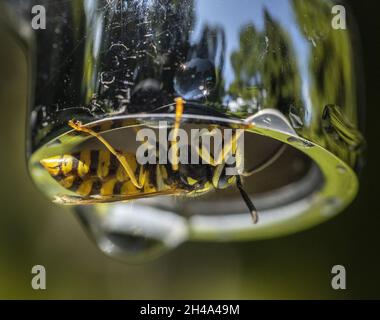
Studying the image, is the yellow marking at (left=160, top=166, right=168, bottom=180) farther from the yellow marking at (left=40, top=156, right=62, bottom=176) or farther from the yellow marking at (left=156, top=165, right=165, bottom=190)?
the yellow marking at (left=40, top=156, right=62, bottom=176)

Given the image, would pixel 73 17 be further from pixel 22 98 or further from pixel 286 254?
pixel 286 254

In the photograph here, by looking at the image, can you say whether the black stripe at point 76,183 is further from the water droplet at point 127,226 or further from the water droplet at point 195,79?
the water droplet at point 127,226

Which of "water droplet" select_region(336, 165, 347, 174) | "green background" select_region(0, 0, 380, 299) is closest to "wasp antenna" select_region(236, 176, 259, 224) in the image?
"water droplet" select_region(336, 165, 347, 174)

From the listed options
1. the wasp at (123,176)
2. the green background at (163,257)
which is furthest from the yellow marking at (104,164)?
the green background at (163,257)

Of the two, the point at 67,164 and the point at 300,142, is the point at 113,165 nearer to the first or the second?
the point at 67,164

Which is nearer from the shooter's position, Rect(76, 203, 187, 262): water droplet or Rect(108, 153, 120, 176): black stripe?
Rect(108, 153, 120, 176): black stripe
